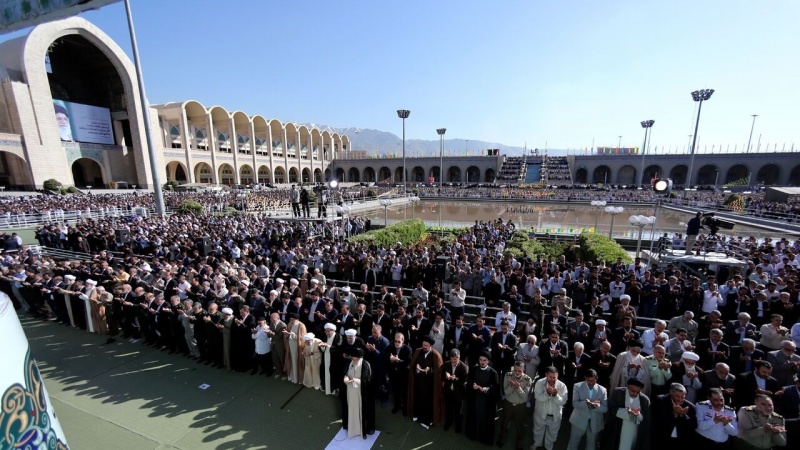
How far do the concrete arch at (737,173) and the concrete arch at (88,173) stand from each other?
89865 mm

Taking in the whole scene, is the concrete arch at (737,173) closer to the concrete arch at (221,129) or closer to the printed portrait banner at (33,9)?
the printed portrait banner at (33,9)

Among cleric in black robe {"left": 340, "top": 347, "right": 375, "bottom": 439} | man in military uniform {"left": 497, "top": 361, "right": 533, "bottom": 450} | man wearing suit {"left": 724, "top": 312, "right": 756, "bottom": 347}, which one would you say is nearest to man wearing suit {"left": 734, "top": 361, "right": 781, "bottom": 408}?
man wearing suit {"left": 724, "top": 312, "right": 756, "bottom": 347}

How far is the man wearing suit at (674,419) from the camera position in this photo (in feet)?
13.8

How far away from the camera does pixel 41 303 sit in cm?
931

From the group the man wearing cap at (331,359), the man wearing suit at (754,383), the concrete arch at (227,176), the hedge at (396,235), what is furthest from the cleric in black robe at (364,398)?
the concrete arch at (227,176)

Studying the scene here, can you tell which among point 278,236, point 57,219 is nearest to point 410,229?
point 278,236

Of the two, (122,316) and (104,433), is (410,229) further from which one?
(104,433)

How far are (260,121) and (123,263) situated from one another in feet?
194

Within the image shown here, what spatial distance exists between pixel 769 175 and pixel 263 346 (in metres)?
74.4

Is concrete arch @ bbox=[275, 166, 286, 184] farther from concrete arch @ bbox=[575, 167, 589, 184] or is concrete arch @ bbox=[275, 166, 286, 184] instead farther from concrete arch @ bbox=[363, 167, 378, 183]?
concrete arch @ bbox=[575, 167, 589, 184]

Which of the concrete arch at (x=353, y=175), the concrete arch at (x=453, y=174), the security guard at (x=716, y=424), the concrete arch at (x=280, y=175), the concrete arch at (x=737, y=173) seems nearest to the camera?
the security guard at (x=716, y=424)

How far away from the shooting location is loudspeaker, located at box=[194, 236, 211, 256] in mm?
13992

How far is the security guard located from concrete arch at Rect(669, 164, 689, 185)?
2726 inches

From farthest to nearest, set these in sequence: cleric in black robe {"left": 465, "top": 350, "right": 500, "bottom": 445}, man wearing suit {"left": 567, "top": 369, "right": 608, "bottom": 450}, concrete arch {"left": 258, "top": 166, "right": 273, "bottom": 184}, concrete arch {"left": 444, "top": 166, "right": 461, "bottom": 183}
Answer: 1. concrete arch {"left": 444, "top": 166, "right": 461, "bottom": 183}
2. concrete arch {"left": 258, "top": 166, "right": 273, "bottom": 184}
3. cleric in black robe {"left": 465, "top": 350, "right": 500, "bottom": 445}
4. man wearing suit {"left": 567, "top": 369, "right": 608, "bottom": 450}
